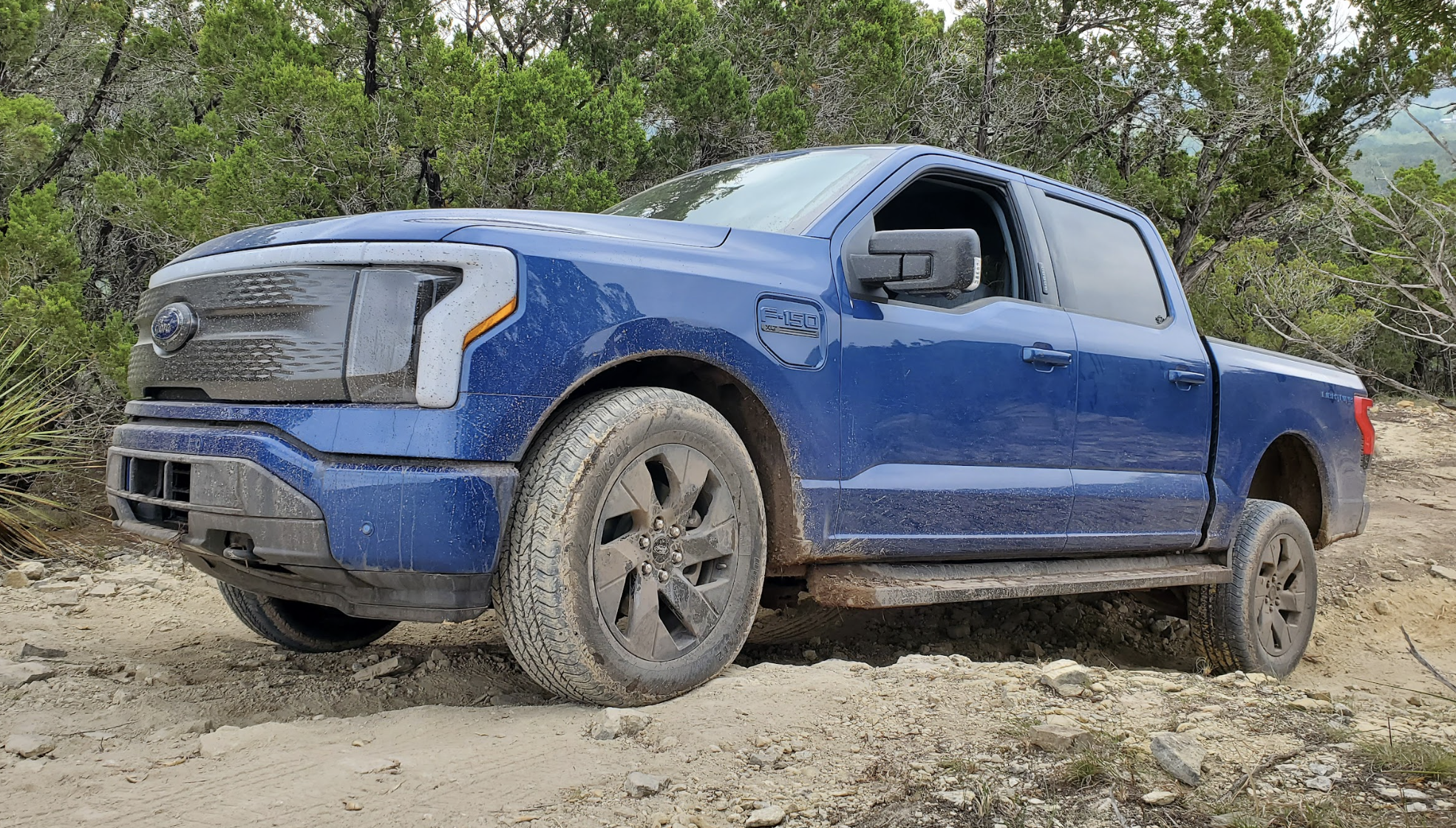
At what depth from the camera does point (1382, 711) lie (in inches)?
130

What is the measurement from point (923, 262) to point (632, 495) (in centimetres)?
112

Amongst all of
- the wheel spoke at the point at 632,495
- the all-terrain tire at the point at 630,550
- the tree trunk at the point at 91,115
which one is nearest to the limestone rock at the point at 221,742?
the all-terrain tire at the point at 630,550

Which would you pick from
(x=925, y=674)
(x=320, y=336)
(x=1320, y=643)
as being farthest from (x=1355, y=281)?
(x=1320, y=643)

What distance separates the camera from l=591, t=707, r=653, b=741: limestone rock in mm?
2414

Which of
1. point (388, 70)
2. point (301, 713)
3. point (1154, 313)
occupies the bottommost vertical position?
point (301, 713)

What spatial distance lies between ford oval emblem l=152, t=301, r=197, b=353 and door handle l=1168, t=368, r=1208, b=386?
361cm

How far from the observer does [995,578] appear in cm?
360

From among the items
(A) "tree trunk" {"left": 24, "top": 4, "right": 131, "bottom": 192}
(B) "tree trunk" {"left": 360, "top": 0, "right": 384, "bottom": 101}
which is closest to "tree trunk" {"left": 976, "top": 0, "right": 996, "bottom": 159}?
(B) "tree trunk" {"left": 360, "top": 0, "right": 384, "bottom": 101}

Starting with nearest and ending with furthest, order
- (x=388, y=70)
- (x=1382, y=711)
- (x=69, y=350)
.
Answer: (x=1382, y=711) < (x=69, y=350) < (x=388, y=70)

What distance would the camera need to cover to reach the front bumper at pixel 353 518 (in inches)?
91.7

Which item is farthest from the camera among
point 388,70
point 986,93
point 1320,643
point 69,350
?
point 986,93

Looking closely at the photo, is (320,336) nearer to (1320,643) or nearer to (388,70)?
(1320,643)

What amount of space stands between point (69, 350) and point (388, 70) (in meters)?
3.78

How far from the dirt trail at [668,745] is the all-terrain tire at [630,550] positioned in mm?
127
